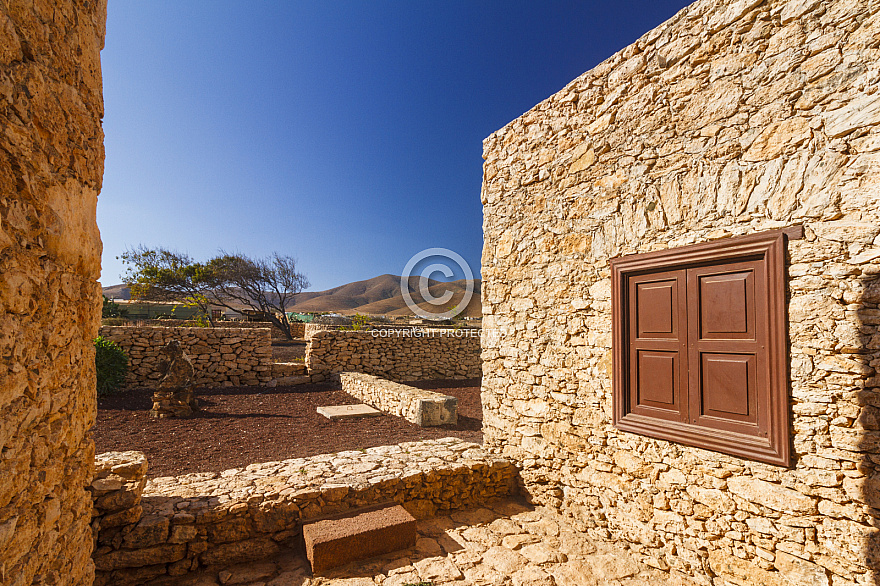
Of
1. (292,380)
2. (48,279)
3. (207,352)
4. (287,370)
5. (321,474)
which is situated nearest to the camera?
(48,279)

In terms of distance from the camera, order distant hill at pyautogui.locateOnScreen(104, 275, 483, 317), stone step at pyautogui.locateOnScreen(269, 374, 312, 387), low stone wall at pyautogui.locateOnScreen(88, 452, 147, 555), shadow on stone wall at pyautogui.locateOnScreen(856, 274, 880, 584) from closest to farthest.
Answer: shadow on stone wall at pyautogui.locateOnScreen(856, 274, 880, 584)
low stone wall at pyautogui.locateOnScreen(88, 452, 147, 555)
stone step at pyautogui.locateOnScreen(269, 374, 312, 387)
distant hill at pyautogui.locateOnScreen(104, 275, 483, 317)

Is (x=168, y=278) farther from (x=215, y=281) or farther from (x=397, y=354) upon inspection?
(x=397, y=354)

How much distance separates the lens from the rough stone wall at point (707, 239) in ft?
7.82

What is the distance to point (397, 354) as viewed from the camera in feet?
40.5

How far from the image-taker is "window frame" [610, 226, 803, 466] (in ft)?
8.52

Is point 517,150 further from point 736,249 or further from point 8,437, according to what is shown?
point 8,437

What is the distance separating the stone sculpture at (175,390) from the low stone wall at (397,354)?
392cm

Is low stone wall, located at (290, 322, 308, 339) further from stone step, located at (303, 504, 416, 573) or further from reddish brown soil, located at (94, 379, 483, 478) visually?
stone step, located at (303, 504, 416, 573)

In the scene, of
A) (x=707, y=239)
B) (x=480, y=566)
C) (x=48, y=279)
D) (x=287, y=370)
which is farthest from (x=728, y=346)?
(x=287, y=370)

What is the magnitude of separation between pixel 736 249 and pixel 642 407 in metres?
1.34

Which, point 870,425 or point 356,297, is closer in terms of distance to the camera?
point 870,425

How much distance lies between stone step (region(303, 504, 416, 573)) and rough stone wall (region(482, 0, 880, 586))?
56.6 inches

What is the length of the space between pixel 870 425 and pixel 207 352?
11389mm

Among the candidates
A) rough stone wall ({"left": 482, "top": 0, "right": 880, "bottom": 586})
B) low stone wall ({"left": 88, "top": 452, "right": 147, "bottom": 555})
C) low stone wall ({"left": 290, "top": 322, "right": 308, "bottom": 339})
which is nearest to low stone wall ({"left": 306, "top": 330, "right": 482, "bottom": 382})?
rough stone wall ({"left": 482, "top": 0, "right": 880, "bottom": 586})
